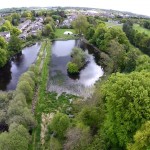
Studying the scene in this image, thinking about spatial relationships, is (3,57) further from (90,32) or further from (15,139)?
(15,139)

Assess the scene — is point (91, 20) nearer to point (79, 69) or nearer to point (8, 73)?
point (79, 69)

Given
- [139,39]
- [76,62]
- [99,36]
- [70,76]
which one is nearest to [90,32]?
[99,36]

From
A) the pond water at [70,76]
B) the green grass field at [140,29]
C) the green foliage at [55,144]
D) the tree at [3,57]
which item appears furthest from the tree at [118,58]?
the green grass field at [140,29]

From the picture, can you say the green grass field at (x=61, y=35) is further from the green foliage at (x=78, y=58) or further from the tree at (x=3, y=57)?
the tree at (x=3, y=57)

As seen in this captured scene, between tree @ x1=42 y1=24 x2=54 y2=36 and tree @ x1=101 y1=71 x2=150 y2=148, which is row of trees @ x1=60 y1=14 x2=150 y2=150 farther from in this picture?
tree @ x1=42 y1=24 x2=54 y2=36

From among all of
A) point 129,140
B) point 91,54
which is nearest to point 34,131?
point 129,140

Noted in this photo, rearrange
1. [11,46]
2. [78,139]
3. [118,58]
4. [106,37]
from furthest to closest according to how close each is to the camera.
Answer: [106,37]
[11,46]
[118,58]
[78,139]
